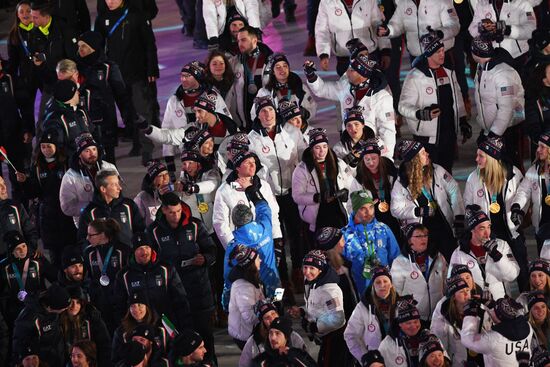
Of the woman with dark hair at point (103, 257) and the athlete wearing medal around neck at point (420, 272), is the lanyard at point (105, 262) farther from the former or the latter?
the athlete wearing medal around neck at point (420, 272)

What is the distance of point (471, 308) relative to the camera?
1569 cm

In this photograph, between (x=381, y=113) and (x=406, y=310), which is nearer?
(x=406, y=310)

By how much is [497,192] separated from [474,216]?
104cm

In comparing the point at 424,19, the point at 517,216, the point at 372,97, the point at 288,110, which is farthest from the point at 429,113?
the point at 424,19

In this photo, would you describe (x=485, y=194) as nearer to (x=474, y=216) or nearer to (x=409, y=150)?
(x=409, y=150)

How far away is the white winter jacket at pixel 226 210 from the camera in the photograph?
57.0ft

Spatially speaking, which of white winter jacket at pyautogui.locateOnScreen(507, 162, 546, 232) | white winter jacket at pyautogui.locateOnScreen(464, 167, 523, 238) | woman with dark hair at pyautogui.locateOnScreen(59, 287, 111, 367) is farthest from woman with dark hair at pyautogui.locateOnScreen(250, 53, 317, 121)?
woman with dark hair at pyautogui.locateOnScreen(59, 287, 111, 367)

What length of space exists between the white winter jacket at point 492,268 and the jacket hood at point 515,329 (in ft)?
3.73

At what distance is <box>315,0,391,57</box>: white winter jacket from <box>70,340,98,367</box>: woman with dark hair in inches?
227

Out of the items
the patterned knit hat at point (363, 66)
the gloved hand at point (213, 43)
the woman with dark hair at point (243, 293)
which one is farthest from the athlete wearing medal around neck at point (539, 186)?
the gloved hand at point (213, 43)

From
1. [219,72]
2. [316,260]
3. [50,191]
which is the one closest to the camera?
[316,260]

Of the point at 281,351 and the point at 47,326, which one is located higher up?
the point at 281,351

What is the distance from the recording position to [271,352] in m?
15.5

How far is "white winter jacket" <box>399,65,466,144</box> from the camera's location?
19.0 metres
